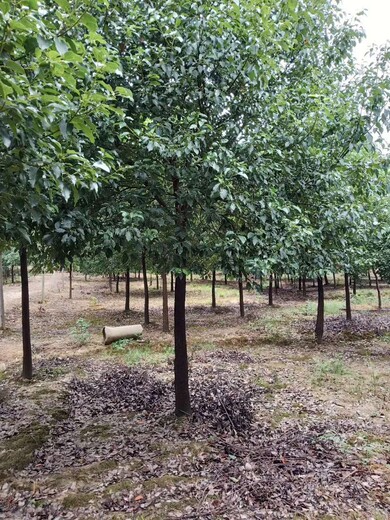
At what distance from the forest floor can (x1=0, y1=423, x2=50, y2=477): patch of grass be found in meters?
0.02

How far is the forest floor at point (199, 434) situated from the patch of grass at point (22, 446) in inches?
0.9

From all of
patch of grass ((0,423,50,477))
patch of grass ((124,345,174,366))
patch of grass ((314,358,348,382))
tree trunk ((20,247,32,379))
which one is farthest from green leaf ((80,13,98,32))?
patch of grass ((124,345,174,366))

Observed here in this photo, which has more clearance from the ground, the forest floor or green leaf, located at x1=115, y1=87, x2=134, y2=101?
green leaf, located at x1=115, y1=87, x2=134, y2=101

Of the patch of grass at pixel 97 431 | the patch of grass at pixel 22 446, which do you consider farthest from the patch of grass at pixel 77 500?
the patch of grass at pixel 97 431

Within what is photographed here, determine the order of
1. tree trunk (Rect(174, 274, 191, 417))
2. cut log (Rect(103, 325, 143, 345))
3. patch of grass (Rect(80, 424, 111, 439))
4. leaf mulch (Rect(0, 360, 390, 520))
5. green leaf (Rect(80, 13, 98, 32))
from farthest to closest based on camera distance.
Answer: cut log (Rect(103, 325, 143, 345)) < tree trunk (Rect(174, 274, 191, 417)) < patch of grass (Rect(80, 424, 111, 439)) < leaf mulch (Rect(0, 360, 390, 520)) < green leaf (Rect(80, 13, 98, 32))

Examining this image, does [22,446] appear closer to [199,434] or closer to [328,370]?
[199,434]

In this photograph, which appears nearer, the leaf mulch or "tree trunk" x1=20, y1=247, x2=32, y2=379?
the leaf mulch

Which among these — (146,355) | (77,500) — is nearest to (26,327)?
(146,355)

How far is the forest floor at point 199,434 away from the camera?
360 centimetres

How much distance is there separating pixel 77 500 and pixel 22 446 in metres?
1.63

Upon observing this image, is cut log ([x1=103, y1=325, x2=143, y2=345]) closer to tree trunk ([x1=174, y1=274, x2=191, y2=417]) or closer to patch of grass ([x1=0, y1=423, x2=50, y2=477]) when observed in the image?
patch of grass ([x1=0, y1=423, x2=50, y2=477])

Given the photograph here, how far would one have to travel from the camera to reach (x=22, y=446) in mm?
4828

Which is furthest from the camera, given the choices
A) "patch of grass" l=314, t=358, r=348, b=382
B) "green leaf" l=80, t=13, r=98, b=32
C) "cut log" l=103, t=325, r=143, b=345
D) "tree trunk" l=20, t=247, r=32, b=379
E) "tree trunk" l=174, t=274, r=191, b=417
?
"cut log" l=103, t=325, r=143, b=345

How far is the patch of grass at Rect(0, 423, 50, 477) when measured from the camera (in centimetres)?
438
